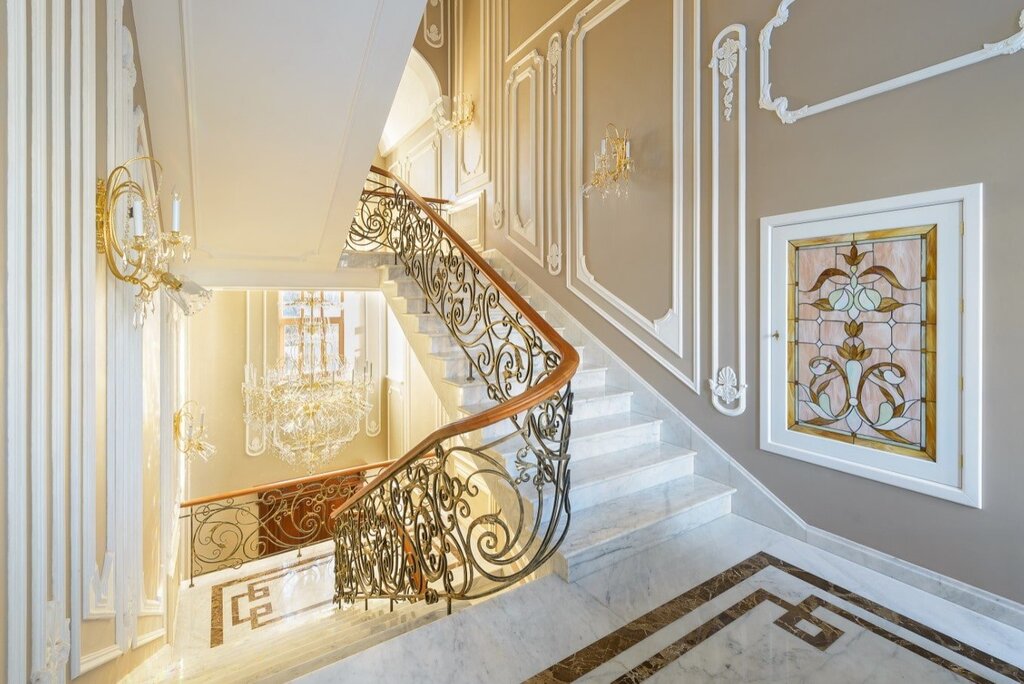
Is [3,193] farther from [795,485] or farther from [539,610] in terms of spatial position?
[795,485]

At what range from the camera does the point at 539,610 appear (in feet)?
7.18

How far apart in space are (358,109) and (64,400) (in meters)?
2.31

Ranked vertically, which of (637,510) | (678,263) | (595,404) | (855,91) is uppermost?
(855,91)

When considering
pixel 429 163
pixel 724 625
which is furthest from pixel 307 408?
pixel 724 625

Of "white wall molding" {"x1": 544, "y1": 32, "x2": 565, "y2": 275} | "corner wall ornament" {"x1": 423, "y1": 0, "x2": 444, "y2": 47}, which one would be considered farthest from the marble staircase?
"corner wall ornament" {"x1": 423, "y1": 0, "x2": 444, "y2": 47}

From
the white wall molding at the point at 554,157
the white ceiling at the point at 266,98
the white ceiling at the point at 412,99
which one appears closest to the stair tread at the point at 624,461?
the white wall molding at the point at 554,157

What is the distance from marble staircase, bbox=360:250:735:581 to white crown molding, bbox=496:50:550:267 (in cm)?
125

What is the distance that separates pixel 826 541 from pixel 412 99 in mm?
7722

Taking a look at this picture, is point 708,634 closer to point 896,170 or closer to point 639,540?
point 639,540

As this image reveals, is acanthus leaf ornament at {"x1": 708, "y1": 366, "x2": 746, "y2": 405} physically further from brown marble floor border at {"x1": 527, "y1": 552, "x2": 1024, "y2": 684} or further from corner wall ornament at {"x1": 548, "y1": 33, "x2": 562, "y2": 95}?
corner wall ornament at {"x1": 548, "y1": 33, "x2": 562, "y2": 95}

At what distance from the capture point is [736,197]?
10.3ft

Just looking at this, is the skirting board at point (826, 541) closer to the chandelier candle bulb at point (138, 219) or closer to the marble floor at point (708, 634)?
the marble floor at point (708, 634)

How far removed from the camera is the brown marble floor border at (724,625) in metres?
1.81

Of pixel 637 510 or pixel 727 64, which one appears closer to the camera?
pixel 637 510
